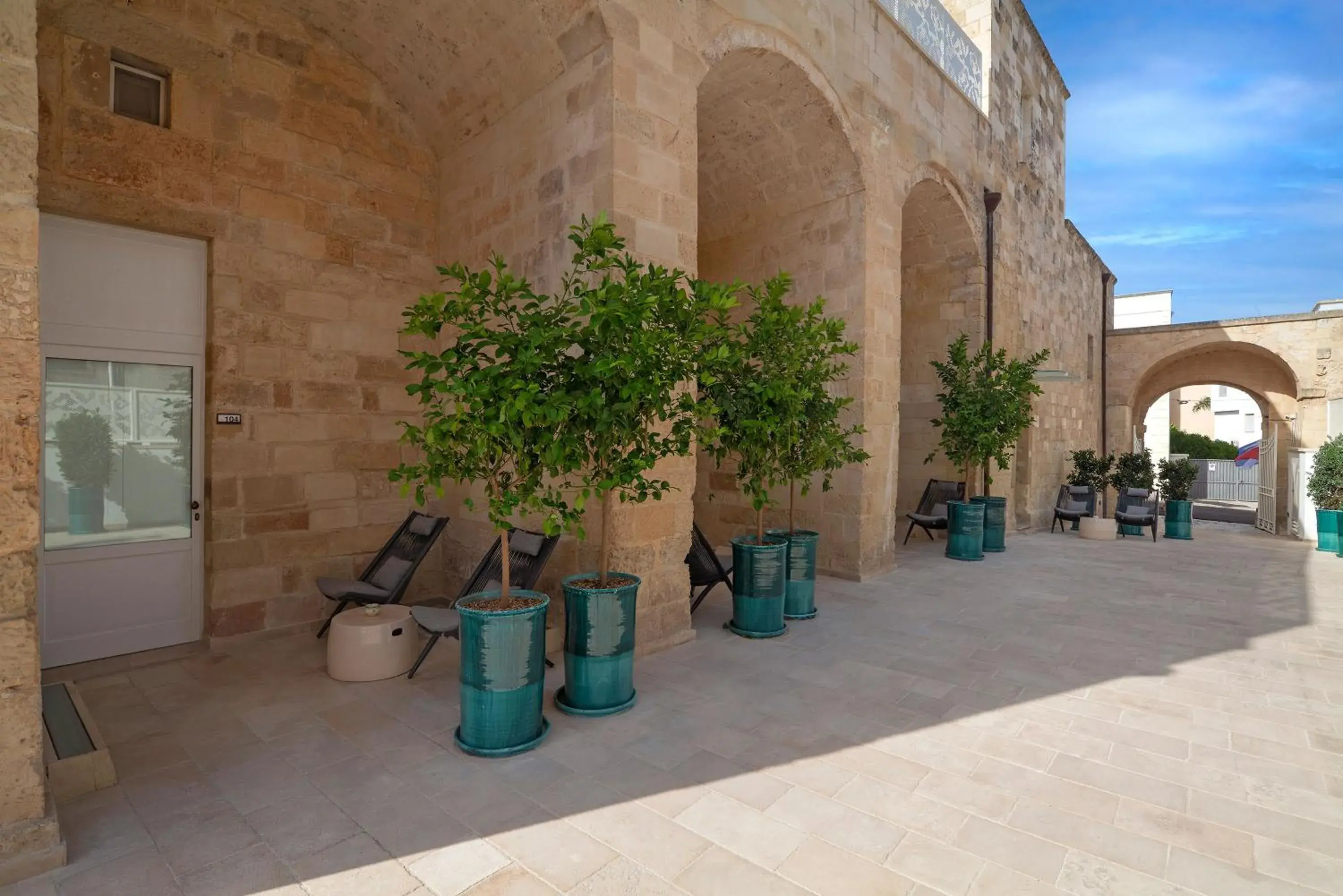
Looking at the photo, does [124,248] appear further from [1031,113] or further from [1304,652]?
[1031,113]

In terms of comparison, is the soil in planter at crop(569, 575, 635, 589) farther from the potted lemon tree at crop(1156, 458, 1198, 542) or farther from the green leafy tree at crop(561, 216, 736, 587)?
the potted lemon tree at crop(1156, 458, 1198, 542)

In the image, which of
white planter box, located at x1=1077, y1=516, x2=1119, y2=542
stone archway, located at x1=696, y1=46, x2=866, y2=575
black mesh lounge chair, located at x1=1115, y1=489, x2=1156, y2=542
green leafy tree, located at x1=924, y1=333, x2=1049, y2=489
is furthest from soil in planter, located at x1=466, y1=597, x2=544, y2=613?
black mesh lounge chair, located at x1=1115, y1=489, x2=1156, y2=542

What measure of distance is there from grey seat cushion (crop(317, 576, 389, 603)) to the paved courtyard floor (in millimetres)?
358

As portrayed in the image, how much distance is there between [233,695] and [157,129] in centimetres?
308

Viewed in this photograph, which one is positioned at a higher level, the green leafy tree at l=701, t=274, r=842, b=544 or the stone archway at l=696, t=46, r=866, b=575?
the stone archway at l=696, t=46, r=866, b=575

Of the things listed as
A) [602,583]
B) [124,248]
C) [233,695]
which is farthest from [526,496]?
[124,248]

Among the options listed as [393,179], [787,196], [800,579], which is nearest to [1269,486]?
[787,196]

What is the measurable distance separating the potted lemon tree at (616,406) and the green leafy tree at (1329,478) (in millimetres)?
9151

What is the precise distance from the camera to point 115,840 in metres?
2.03

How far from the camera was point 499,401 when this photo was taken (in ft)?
8.43

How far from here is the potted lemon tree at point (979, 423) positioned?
22.9 feet

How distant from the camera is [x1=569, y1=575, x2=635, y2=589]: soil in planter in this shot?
308 cm

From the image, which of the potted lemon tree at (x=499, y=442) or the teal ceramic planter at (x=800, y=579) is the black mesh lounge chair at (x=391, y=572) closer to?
the potted lemon tree at (x=499, y=442)

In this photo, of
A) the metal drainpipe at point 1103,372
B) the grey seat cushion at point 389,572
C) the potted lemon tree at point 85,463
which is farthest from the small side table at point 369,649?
the metal drainpipe at point 1103,372
